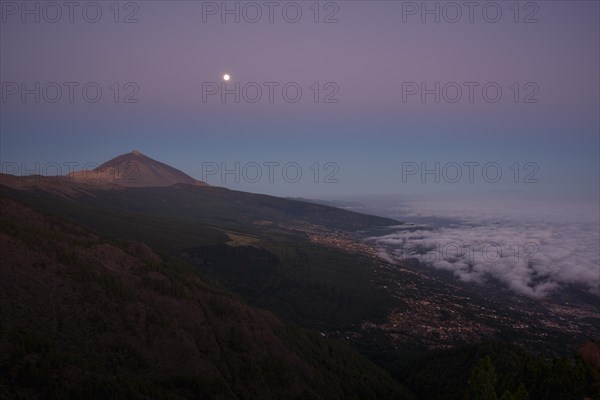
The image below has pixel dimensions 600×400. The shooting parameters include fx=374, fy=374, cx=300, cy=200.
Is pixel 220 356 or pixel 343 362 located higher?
pixel 220 356

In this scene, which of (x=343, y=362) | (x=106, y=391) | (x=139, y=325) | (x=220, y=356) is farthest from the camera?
Result: (x=343, y=362)

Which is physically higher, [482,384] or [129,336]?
[129,336]

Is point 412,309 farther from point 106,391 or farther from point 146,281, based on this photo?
point 106,391

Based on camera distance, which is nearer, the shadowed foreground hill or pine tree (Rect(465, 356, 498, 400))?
the shadowed foreground hill

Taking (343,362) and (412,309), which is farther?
(412,309)

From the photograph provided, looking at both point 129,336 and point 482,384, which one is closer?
point 482,384

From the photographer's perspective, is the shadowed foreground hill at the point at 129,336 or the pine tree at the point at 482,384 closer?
the shadowed foreground hill at the point at 129,336

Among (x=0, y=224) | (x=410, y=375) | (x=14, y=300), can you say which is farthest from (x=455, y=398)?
(x=0, y=224)

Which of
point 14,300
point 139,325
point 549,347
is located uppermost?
point 14,300
